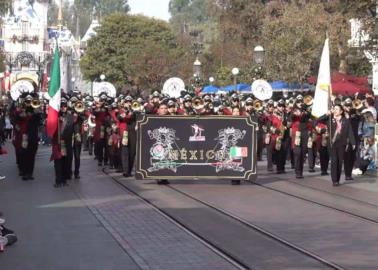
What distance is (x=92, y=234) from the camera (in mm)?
11875

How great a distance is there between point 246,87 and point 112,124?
2311 centimetres

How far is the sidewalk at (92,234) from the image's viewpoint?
9898 mm

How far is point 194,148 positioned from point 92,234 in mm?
6936

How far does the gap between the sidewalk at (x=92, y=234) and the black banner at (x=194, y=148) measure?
41.6 inches

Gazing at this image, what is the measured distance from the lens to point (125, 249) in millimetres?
10703

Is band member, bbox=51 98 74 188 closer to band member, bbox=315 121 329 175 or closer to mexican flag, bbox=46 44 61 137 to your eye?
mexican flag, bbox=46 44 61 137

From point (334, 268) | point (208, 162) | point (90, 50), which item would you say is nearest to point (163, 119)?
point (208, 162)

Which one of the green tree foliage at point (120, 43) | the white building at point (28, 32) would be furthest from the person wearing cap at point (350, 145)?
the white building at point (28, 32)

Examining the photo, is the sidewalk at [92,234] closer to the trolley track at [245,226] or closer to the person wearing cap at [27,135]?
the trolley track at [245,226]

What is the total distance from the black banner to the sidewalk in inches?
41.6

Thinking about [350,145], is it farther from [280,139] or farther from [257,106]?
[257,106]

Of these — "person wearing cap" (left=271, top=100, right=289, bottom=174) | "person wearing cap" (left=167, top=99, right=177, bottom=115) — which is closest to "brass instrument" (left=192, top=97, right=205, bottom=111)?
"person wearing cap" (left=167, top=99, right=177, bottom=115)

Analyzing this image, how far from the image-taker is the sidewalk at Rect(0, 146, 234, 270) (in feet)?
32.5

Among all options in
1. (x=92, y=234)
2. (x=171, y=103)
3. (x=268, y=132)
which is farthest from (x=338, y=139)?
(x=92, y=234)
